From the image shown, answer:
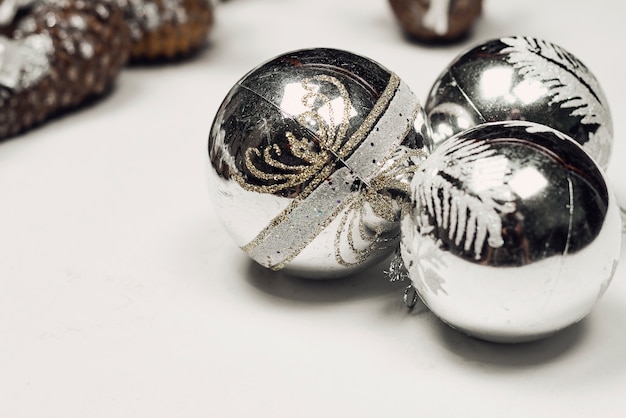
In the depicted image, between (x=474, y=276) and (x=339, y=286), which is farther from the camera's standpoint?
(x=339, y=286)

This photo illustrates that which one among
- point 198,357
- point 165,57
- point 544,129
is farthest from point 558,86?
point 165,57

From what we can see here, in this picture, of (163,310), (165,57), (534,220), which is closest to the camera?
(534,220)

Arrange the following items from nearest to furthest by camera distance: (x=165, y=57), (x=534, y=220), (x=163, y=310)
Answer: (x=534, y=220) < (x=163, y=310) < (x=165, y=57)

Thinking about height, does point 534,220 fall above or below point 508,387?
above

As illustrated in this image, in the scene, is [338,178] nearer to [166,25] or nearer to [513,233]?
[513,233]

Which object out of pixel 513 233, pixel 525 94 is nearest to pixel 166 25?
pixel 525 94

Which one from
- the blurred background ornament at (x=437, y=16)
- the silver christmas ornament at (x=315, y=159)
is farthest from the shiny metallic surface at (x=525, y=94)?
the blurred background ornament at (x=437, y=16)

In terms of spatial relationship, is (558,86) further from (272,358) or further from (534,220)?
(272,358)
